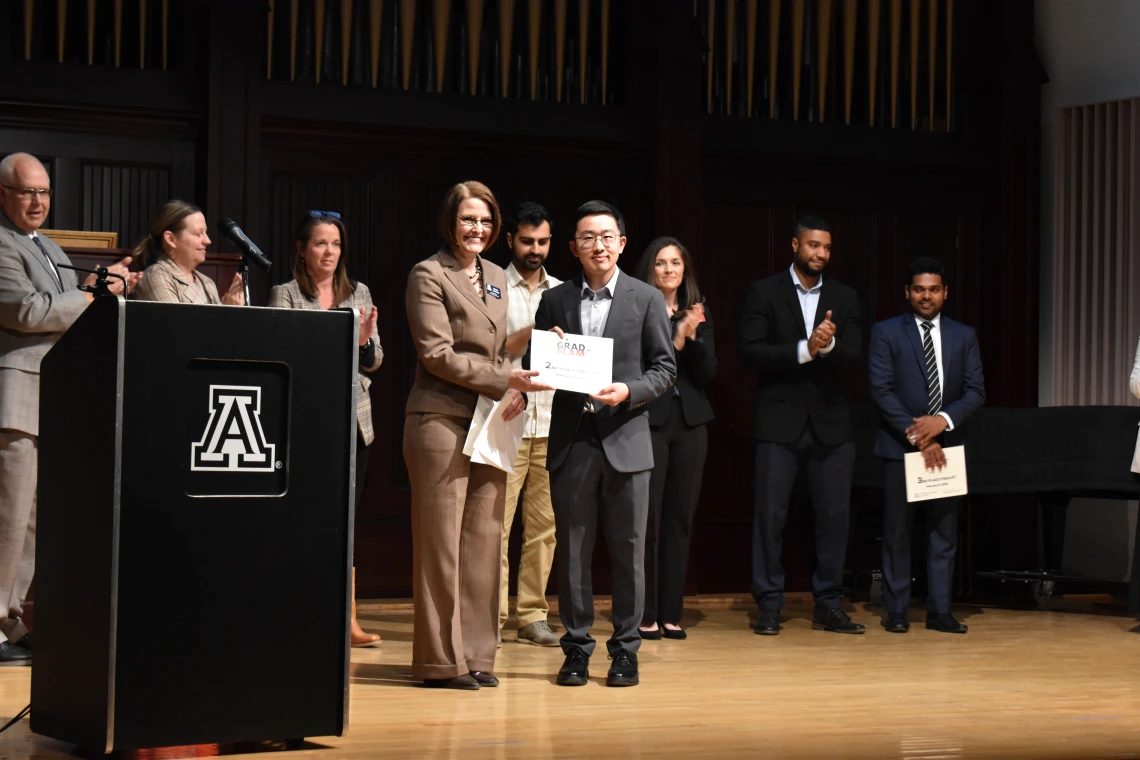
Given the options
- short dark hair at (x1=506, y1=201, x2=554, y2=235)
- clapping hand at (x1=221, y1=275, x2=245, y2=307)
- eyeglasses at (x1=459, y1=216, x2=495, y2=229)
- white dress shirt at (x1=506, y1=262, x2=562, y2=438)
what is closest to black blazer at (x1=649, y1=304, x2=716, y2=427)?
white dress shirt at (x1=506, y1=262, x2=562, y2=438)

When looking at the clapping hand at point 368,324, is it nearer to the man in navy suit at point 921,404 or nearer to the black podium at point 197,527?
the black podium at point 197,527

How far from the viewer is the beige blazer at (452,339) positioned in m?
3.98

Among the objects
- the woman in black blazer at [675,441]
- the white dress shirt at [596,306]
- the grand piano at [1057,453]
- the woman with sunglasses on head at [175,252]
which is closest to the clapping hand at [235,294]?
the woman with sunglasses on head at [175,252]

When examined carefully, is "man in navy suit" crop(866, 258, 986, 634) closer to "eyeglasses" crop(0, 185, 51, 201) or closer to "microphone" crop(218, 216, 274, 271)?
"microphone" crop(218, 216, 274, 271)

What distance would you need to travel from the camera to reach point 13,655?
14.4 feet

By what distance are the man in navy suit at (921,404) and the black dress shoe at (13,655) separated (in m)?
3.25

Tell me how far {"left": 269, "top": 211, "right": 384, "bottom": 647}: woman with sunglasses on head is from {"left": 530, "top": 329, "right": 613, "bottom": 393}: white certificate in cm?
105

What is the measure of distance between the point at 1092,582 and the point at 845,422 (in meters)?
1.52

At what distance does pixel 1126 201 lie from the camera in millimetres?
6910

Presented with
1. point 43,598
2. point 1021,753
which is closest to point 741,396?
point 1021,753

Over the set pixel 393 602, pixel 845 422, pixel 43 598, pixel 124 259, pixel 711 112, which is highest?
pixel 711 112

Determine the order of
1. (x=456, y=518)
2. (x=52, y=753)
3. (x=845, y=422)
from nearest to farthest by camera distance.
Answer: (x=52, y=753), (x=456, y=518), (x=845, y=422)

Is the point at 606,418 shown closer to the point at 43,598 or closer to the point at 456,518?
the point at 456,518

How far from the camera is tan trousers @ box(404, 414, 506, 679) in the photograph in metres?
4.03
